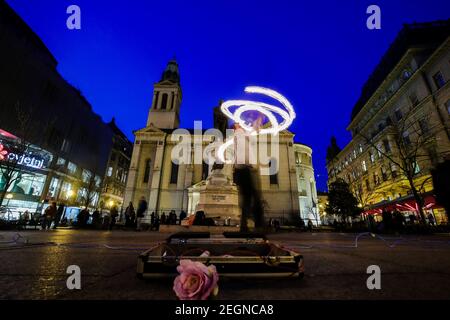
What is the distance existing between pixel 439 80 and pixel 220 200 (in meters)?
30.3

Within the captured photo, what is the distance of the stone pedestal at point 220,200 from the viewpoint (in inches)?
654

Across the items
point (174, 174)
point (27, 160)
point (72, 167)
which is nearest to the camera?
point (27, 160)

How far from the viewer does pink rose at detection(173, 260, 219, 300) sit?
0.87 meters

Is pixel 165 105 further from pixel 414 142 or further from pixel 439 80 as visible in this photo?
pixel 439 80

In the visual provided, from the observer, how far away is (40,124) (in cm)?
2964

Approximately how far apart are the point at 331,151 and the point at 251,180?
68.9m

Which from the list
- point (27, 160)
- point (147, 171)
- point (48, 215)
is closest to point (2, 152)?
point (27, 160)

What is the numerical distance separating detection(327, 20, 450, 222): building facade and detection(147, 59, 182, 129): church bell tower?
34.8 meters

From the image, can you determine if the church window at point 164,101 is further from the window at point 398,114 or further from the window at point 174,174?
the window at point 398,114

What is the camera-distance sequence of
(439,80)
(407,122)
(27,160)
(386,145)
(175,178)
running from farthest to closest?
→ (175,178) → (386,145) → (407,122) → (27,160) → (439,80)

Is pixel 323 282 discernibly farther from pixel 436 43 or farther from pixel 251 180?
pixel 436 43

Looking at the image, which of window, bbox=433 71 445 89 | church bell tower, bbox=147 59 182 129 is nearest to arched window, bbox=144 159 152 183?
church bell tower, bbox=147 59 182 129

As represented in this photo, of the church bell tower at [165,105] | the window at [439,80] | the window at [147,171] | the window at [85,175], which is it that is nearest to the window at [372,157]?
the window at [439,80]
